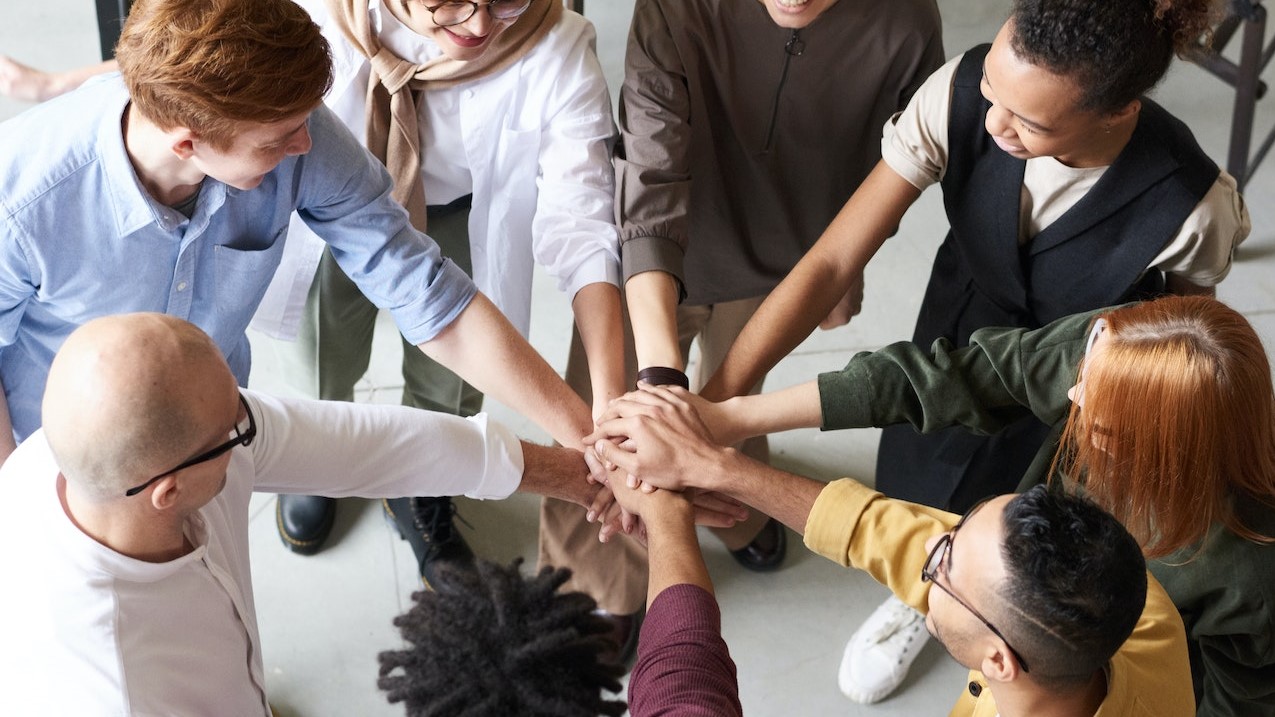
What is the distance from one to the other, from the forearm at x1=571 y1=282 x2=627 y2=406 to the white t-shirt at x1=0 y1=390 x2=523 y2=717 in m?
0.53

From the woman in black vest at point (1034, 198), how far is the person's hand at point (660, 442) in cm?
16

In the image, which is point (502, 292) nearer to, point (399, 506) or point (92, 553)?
point (399, 506)

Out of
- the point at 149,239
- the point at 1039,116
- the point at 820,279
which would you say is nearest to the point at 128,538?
the point at 149,239

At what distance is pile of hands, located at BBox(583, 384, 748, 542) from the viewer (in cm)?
181

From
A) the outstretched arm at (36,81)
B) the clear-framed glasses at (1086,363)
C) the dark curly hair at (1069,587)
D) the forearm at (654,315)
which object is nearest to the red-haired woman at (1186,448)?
the clear-framed glasses at (1086,363)

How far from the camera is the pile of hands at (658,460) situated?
1812 millimetres

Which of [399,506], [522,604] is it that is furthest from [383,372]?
[522,604]

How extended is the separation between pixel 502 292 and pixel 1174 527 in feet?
3.88

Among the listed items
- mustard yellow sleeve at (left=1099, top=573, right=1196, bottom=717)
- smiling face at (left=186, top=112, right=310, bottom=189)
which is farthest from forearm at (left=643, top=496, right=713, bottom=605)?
smiling face at (left=186, top=112, right=310, bottom=189)

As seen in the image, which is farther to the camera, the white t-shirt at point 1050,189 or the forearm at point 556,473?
the forearm at point 556,473

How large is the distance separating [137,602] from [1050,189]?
135cm

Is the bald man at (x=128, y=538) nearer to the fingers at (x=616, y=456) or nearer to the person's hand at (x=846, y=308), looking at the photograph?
the fingers at (x=616, y=456)

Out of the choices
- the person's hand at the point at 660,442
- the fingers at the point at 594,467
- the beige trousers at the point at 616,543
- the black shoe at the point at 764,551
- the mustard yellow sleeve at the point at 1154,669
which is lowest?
the black shoe at the point at 764,551

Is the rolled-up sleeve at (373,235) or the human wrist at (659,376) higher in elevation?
the rolled-up sleeve at (373,235)
